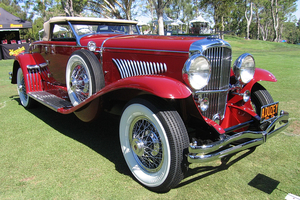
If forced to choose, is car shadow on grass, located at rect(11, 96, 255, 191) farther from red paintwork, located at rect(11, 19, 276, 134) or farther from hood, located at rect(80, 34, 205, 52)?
hood, located at rect(80, 34, 205, 52)

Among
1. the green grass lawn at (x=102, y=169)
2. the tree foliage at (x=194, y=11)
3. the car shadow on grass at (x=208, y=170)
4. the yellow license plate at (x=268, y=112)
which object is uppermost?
the tree foliage at (x=194, y=11)

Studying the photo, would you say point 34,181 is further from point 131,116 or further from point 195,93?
point 195,93

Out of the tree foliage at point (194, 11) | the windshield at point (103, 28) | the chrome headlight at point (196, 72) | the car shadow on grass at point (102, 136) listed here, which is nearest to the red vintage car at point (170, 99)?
the chrome headlight at point (196, 72)

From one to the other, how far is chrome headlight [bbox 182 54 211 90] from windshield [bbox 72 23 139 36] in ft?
7.79

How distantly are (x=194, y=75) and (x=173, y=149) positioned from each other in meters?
0.70

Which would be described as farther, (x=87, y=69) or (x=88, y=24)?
(x=88, y=24)

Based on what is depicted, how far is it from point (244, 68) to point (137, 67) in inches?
48.7

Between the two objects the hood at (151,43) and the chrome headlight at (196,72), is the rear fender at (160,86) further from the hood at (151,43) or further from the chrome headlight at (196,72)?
the hood at (151,43)

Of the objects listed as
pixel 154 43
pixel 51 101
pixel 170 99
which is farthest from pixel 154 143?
pixel 51 101

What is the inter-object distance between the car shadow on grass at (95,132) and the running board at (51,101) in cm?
45

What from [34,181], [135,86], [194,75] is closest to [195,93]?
[194,75]

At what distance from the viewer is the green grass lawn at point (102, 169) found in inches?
87.4

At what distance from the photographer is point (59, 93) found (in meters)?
4.30

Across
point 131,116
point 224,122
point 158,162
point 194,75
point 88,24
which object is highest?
point 88,24
